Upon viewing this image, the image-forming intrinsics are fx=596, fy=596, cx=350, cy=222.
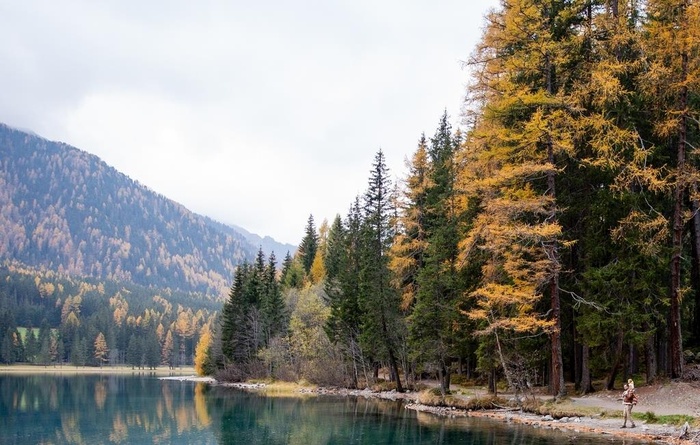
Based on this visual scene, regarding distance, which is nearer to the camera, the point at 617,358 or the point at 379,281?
the point at 617,358

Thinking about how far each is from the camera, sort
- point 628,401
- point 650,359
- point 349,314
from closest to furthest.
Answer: point 628,401 → point 650,359 → point 349,314

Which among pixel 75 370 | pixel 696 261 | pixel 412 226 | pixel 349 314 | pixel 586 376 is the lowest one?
pixel 75 370

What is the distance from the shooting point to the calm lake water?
23906mm

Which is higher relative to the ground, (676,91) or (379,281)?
(676,91)

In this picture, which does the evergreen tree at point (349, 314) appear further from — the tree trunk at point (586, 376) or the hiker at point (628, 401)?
the hiker at point (628, 401)

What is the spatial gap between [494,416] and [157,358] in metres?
162

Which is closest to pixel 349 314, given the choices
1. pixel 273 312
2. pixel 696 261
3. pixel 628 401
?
pixel 273 312

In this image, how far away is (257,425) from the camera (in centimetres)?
3147

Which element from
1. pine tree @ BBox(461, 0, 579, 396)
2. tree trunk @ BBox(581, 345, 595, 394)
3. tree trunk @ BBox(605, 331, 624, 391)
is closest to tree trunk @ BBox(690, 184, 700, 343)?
tree trunk @ BBox(605, 331, 624, 391)

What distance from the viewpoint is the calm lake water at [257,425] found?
78.4ft

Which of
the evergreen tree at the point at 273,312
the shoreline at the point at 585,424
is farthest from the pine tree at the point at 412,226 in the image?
the evergreen tree at the point at 273,312

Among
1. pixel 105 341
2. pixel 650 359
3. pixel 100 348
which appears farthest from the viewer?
pixel 105 341

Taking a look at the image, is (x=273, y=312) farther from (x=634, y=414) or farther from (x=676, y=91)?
(x=676, y=91)

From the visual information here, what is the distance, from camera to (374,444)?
23.0 metres
